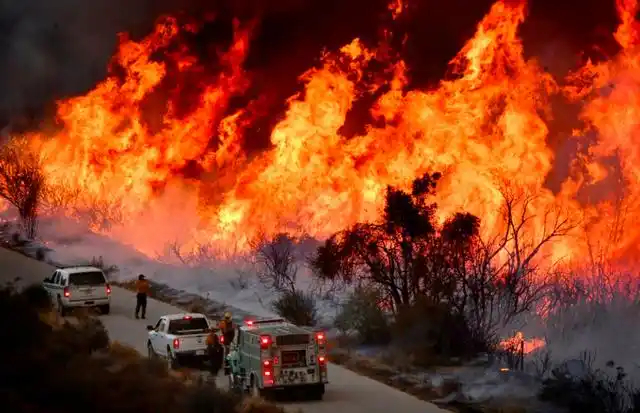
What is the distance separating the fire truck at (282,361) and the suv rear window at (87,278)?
14.8m

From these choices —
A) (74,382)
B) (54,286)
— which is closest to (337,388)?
(74,382)

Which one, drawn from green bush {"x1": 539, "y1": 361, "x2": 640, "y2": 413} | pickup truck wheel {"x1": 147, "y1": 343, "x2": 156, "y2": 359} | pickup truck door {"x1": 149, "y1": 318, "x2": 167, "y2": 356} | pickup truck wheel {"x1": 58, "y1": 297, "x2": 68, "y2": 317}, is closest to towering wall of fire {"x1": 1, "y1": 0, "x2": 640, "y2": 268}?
green bush {"x1": 539, "y1": 361, "x2": 640, "y2": 413}

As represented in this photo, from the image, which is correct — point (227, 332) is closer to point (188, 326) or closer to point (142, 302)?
point (188, 326)

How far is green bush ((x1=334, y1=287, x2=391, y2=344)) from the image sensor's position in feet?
118

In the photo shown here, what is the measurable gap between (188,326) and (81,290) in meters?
10.4

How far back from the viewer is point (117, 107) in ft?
198

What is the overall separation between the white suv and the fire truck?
14.7 meters

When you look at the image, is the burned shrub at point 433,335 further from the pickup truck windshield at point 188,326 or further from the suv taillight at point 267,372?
the suv taillight at point 267,372

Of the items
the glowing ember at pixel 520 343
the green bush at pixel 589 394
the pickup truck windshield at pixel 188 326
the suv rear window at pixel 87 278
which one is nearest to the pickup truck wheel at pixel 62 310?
the suv rear window at pixel 87 278

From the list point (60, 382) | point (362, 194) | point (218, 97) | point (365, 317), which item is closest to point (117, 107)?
point (218, 97)

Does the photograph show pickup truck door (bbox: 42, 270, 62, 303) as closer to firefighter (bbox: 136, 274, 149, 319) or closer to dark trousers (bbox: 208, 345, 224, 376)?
firefighter (bbox: 136, 274, 149, 319)

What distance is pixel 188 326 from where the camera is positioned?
3164cm

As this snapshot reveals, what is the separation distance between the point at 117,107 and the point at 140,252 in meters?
8.08

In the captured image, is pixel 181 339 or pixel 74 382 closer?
pixel 74 382
